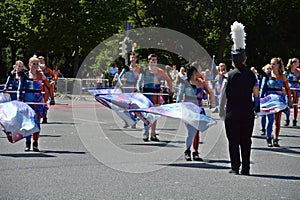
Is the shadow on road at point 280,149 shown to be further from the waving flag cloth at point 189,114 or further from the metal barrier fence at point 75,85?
the metal barrier fence at point 75,85

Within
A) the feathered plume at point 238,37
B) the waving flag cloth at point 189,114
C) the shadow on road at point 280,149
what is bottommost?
the shadow on road at point 280,149

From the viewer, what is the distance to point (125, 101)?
14.7 m

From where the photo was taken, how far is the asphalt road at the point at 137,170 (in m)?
8.65

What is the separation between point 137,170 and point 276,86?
15.3ft

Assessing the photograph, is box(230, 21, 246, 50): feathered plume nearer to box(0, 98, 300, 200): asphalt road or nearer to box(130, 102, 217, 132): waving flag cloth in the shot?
box(130, 102, 217, 132): waving flag cloth

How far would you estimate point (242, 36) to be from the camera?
1052 centimetres

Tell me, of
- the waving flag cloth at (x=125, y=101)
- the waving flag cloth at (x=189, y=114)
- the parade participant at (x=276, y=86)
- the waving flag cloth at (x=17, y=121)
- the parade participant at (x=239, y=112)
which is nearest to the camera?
the parade participant at (x=239, y=112)

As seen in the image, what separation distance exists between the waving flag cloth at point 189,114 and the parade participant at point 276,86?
246 centimetres

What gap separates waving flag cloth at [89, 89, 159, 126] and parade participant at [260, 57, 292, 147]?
242 centimetres

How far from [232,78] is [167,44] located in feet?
126

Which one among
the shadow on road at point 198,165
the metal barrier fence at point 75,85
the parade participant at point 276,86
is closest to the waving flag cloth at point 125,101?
the parade participant at point 276,86

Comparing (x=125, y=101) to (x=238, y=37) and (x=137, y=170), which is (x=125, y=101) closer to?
(x=137, y=170)

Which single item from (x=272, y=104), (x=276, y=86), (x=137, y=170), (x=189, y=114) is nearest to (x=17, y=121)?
(x=137, y=170)

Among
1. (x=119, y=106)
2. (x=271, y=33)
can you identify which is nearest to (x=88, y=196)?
(x=119, y=106)
